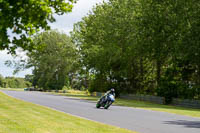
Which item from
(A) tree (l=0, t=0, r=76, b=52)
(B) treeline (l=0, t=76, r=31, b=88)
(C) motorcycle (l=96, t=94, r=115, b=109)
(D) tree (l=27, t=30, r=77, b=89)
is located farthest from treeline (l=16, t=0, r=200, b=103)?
(B) treeline (l=0, t=76, r=31, b=88)

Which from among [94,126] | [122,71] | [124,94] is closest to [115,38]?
[122,71]

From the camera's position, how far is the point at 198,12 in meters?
39.8

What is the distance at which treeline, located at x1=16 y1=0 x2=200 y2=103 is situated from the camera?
136 feet

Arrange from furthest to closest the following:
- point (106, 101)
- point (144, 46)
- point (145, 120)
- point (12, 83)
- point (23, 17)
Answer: point (12, 83)
point (144, 46)
point (106, 101)
point (145, 120)
point (23, 17)

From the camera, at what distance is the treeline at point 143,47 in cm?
4131

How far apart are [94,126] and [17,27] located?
7.81 metres

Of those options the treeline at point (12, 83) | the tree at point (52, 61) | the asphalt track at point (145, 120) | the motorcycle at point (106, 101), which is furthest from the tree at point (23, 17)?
the treeline at point (12, 83)

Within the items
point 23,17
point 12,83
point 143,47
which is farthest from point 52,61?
point 23,17

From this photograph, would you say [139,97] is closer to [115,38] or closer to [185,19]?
[115,38]

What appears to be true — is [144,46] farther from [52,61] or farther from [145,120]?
[52,61]

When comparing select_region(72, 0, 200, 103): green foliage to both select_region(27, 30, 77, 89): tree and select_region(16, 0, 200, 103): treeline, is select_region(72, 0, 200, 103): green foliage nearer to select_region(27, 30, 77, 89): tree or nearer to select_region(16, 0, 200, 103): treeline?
select_region(16, 0, 200, 103): treeline

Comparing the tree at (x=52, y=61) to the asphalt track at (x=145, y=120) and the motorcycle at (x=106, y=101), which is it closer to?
the motorcycle at (x=106, y=101)

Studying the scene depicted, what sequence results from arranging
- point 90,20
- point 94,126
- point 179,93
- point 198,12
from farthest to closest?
point 90,20 < point 179,93 < point 198,12 < point 94,126

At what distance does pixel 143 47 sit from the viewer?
158 ft
